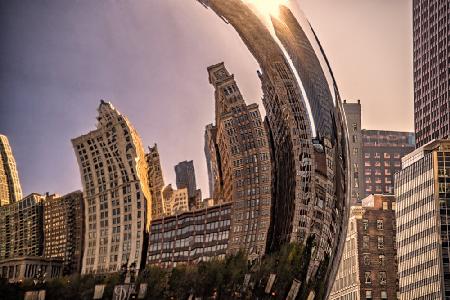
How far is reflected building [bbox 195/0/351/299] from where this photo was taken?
390 cm

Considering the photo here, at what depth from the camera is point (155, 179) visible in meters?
3.59

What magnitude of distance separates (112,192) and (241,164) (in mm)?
482

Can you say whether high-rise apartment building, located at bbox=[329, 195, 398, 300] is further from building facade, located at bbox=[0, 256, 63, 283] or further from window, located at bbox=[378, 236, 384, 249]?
building facade, located at bbox=[0, 256, 63, 283]

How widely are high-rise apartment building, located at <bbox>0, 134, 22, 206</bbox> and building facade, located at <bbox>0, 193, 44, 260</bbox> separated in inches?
0.9

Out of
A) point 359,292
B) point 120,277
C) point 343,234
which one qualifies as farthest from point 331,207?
point 359,292

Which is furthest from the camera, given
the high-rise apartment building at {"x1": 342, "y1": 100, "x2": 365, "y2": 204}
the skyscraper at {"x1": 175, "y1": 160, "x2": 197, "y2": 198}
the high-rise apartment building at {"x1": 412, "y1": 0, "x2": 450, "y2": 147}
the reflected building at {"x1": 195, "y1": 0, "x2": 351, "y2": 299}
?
the high-rise apartment building at {"x1": 342, "y1": 100, "x2": 365, "y2": 204}

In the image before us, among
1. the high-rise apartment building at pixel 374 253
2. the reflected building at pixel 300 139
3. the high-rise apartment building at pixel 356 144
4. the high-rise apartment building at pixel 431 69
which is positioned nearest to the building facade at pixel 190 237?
the reflected building at pixel 300 139

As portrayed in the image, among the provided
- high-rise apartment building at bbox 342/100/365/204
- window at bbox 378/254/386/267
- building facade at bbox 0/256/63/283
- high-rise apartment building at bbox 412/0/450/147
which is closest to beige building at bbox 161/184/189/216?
building facade at bbox 0/256/63/283

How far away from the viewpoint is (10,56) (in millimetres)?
3723

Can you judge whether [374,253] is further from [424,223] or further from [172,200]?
[172,200]

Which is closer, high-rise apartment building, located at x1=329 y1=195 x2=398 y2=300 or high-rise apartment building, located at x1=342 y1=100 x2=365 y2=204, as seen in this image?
high-rise apartment building, located at x1=329 y1=195 x2=398 y2=300

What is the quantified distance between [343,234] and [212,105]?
42.1 inches

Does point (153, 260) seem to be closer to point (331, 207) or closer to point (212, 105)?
point (212, 105)

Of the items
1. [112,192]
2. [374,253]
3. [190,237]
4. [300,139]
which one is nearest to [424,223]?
[374,253]
